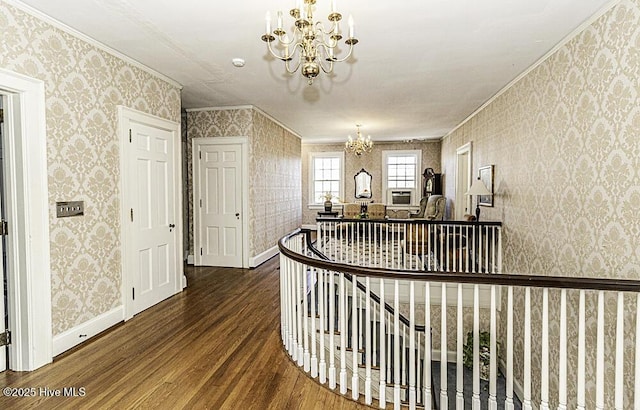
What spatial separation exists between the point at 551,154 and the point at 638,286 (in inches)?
76.6

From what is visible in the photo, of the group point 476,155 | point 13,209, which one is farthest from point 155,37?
point 476,155

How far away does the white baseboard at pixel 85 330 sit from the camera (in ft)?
9.39

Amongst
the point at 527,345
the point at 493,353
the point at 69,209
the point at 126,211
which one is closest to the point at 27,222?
the point at 69,209

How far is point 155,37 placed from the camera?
311 cm

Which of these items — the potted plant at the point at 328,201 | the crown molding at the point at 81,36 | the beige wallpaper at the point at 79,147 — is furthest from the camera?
the potted plant at the point at 328,201

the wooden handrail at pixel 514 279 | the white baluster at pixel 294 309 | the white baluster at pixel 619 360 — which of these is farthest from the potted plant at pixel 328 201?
the white baluster at pixel 619 360

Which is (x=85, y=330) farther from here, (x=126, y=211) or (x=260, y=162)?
(x=260, y=162)

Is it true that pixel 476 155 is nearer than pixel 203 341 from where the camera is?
No

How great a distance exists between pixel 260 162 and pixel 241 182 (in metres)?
0.62

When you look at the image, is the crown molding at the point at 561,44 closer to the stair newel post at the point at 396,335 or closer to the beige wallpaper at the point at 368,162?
the stair newel post at the point at 396,335

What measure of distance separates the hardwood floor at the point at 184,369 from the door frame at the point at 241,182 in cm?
195

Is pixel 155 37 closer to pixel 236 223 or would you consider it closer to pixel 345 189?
pixel 236 223

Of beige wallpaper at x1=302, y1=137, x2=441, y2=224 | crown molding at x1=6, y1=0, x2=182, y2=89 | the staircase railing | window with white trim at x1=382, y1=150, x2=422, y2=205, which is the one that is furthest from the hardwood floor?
window with white trim at x1=382, y1=150, x2=422, y2=205

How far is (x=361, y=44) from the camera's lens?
3.30 metres
